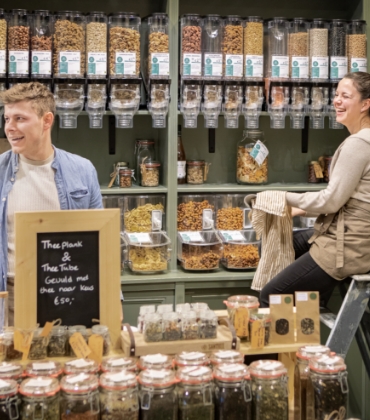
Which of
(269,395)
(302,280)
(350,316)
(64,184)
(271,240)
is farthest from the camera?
(271,240)

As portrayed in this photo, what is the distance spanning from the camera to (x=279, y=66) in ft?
11.9

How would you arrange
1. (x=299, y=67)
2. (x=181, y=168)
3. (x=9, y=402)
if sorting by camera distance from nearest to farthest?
1. (x=9, y=402)
2. (x=299, y=67)
3. (x=181, y=168)

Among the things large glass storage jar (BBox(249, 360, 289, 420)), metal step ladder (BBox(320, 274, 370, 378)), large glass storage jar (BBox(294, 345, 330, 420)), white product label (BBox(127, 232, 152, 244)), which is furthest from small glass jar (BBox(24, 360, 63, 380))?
white product label (BBox(127, 232, 152, 244))

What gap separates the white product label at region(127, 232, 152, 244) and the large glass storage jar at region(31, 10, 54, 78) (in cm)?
94

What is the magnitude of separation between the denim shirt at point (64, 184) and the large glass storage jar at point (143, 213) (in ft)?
3.22

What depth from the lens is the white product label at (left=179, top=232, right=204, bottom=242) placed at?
11.8 ft

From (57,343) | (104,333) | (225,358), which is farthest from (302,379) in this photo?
(57,343)

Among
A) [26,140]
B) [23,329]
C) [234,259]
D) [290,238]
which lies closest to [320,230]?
[290,238]

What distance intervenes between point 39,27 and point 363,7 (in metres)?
1.82

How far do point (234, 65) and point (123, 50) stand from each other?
59 cm

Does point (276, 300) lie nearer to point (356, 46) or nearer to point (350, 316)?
point (350, 316)

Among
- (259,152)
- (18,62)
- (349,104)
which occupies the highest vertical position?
(18,62)

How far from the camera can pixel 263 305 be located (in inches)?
123

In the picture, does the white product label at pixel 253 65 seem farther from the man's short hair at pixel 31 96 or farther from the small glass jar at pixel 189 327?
the small glass jar at pixel 189 327
